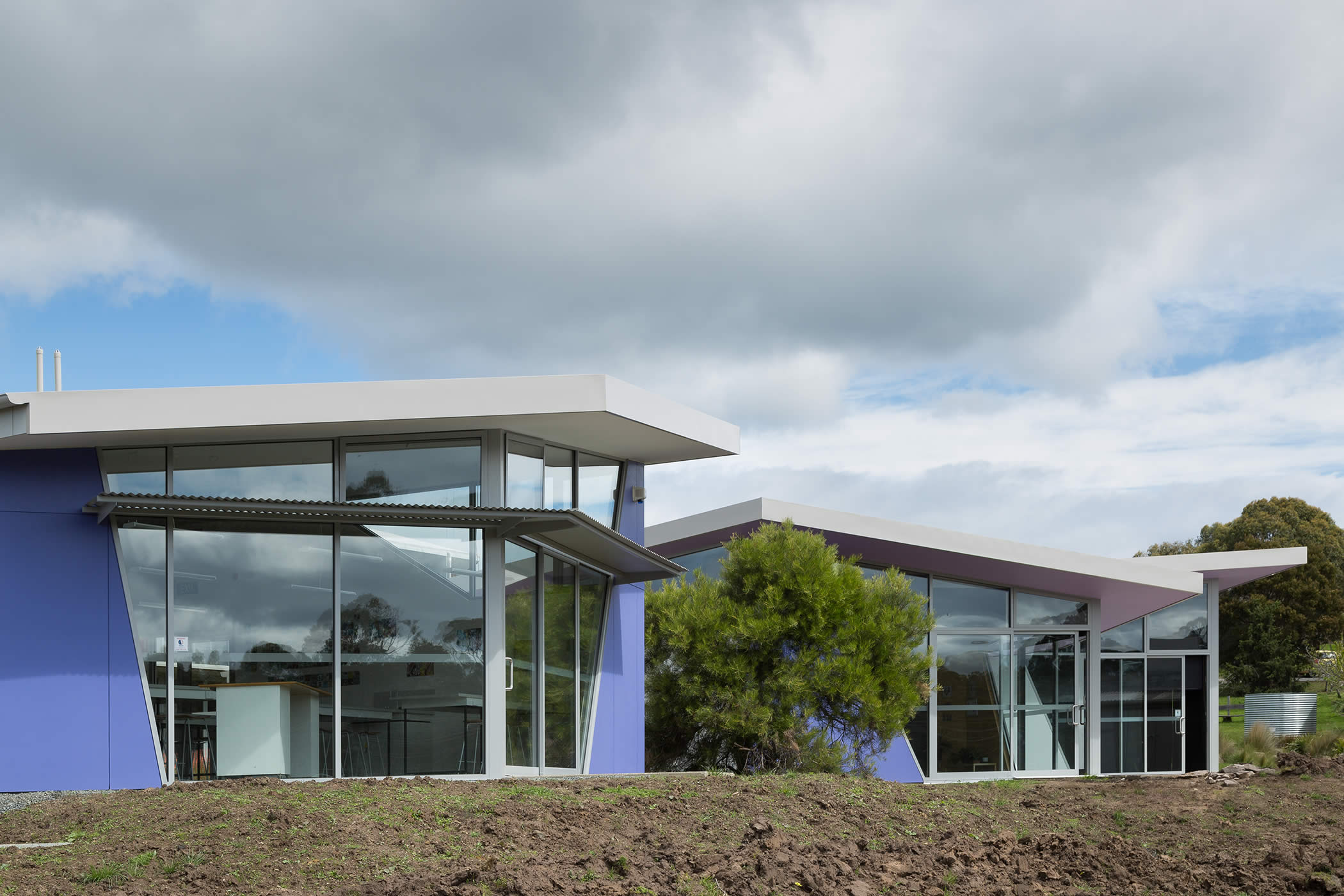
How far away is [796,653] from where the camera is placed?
47.0ft

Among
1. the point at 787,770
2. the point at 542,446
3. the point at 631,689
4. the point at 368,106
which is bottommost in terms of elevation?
the point at 787,770

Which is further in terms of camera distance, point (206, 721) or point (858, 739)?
point (858, 739)

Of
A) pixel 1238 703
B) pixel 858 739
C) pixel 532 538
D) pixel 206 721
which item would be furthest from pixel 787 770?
pixel 1238 703

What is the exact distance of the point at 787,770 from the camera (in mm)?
14125

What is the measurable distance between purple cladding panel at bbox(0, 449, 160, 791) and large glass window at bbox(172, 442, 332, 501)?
95 cm

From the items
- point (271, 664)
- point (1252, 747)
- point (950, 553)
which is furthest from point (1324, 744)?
point (271, 664)

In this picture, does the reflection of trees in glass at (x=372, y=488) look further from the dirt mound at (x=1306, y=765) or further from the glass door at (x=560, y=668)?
the dirt mound at (x=1306, y=765)

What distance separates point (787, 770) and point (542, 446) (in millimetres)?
4826

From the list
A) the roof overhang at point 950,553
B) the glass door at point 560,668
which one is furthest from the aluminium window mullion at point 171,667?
the roof overhang at point 950,553

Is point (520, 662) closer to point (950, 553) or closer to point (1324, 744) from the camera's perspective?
point (950, 553)

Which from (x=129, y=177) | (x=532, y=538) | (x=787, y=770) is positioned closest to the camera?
(x=129, y=177)

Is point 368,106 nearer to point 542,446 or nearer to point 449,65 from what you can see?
point 449,65

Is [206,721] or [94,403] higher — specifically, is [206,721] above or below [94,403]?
below

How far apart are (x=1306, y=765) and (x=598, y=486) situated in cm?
874
